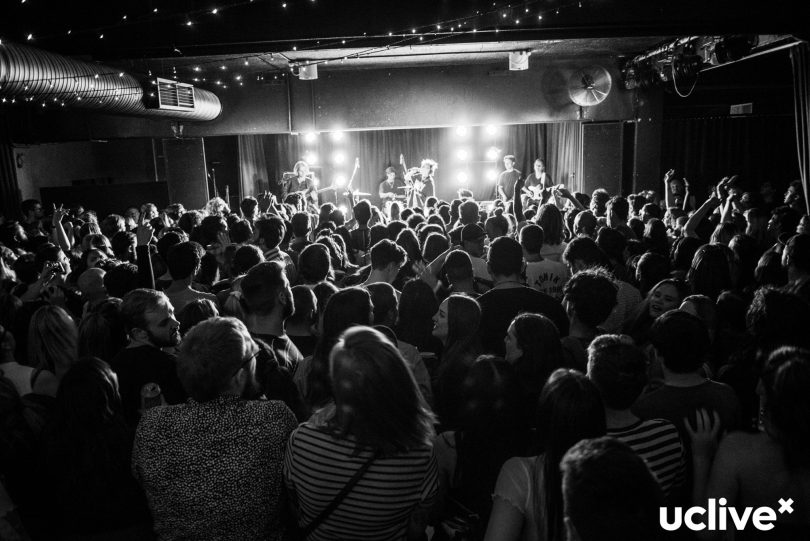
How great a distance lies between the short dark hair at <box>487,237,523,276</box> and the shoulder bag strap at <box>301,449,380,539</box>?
211 cm

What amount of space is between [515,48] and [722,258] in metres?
7.20

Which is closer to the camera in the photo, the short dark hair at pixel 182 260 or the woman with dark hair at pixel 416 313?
the woman with dark hair at pixel 416 313

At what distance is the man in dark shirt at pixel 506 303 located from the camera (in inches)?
142

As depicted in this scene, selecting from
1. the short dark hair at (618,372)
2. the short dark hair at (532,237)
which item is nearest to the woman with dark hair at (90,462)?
the short dark hair at (618,372)

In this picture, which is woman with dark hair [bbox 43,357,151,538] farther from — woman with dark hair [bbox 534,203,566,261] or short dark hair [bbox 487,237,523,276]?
woman with dark hair [bbox 534,203,566,261]

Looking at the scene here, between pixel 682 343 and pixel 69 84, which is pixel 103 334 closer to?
pixel 682 343

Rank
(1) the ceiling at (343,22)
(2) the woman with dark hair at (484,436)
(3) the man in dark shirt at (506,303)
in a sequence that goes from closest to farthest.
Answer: (2) the woman with dark hair at (484,436)
(3) the man in dark shirt at (506,303)
(1) the ceiling at (343,22)

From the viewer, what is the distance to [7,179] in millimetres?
11266

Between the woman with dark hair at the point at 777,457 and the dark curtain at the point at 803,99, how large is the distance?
7.02 metres

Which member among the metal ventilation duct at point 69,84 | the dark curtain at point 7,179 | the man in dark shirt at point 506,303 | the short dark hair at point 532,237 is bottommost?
the man in dark shirt at point 506,303

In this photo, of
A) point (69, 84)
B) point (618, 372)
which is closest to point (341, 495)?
point (618, 372)

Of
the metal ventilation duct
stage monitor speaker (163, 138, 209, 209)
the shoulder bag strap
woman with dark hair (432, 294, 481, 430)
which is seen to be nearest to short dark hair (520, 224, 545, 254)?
woman with dark hair (432, 294, 481, 430)

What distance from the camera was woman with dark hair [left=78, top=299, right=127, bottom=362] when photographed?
313 centimetres

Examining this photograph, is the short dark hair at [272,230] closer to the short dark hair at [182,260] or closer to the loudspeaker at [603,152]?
the short dark hair at [182,260]
